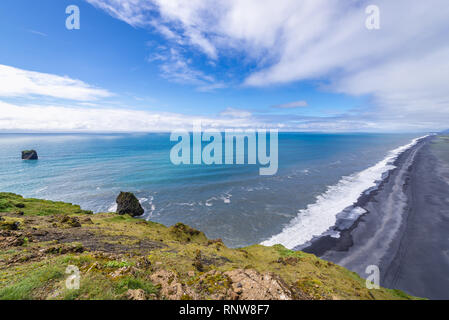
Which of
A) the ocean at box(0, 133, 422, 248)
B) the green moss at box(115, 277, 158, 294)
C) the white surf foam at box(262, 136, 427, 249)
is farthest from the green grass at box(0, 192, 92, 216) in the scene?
the white surf foam at box(262, 136, 427, 249)

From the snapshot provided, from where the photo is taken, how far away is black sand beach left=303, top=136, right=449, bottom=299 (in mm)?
16469

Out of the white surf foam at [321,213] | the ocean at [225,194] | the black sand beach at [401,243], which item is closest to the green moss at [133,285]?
the ocean at [225,194]

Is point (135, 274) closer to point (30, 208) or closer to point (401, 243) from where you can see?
point (30, 208)

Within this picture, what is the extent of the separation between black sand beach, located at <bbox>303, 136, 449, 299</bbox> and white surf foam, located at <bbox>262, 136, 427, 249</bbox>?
1881 millimetres

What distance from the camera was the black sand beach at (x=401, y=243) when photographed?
1647 centimetres

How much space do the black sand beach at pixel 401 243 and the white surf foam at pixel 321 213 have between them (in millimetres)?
1881

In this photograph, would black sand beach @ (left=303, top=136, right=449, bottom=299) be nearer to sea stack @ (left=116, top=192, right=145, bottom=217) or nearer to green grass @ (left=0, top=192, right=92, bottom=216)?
sea stack @ (left=116, top=192, right=145, bottom=217)

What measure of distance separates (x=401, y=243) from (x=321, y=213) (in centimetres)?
1012

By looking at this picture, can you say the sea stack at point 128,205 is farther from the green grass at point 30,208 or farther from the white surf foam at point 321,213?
the white surf foam at point 321,213

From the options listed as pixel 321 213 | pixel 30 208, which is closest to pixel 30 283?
pixel 30 208
